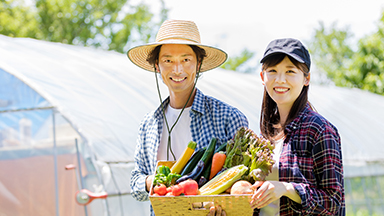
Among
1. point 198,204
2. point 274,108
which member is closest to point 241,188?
point 198,204

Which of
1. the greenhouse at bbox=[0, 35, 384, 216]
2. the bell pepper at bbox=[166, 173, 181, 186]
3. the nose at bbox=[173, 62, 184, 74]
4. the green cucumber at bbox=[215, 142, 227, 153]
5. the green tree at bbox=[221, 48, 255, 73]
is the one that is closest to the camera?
the bell pepper at bbox=[166, 173, 181, 186]

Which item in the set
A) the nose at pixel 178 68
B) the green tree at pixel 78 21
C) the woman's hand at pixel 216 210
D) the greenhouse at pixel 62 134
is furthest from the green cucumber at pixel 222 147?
the green tree at pixel 78 21

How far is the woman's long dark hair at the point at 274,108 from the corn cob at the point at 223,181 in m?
0.49

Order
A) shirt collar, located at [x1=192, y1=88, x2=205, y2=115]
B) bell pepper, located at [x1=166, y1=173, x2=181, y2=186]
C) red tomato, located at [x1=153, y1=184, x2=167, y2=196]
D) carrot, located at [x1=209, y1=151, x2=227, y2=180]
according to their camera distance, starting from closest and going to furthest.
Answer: red tomato, located at [x1=153, y1=184, x2=167, y2=196], bell pepper, located at [x1=166, y1=173, x2=181, y2=186], carrot, located at [x1=209, y1=151, x2=227, y2=180], shirt collar, located at [x1=192, y1=88, x2=205, y2=115]

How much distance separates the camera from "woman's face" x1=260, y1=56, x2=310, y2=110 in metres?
2.51

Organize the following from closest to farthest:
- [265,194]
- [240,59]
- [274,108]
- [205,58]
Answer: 1. [265,194]
2. [274,108]
3. [205,58]
4. [240,59]

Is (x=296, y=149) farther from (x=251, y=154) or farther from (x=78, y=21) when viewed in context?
(x=78, y=21)

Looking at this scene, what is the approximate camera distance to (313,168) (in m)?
2.36

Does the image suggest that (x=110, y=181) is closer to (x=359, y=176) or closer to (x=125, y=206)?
(x=125, y=206)

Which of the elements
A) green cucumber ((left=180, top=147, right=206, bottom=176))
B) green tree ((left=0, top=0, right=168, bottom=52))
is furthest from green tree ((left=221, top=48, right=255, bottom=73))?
green cucumber ((left=180, top=147, right=206, bottom=176))

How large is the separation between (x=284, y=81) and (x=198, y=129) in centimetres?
74

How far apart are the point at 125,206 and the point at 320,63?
3293 cm

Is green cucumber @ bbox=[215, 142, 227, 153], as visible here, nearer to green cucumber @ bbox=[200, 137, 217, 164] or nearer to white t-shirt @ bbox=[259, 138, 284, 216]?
green cucumber @ bbox=[200, 137, 217, 164]

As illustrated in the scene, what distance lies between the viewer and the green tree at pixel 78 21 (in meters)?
22.2
